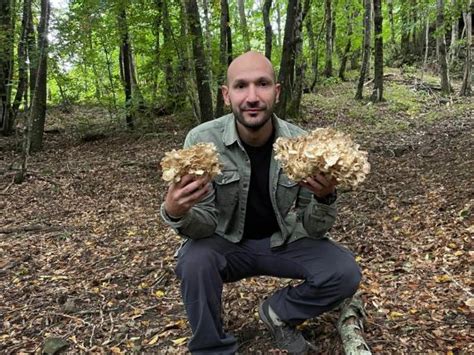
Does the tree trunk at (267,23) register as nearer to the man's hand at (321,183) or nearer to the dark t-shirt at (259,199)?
the dark t-shirt at (259,199)

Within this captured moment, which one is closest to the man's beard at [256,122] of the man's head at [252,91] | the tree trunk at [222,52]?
the man's head at [252,91]

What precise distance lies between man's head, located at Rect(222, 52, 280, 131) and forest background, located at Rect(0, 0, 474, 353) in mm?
1694

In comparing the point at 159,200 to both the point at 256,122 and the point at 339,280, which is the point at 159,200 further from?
the point at 339,280

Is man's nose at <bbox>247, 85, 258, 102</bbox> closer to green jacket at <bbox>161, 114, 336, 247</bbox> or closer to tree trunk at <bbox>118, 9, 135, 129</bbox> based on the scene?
green jacket at <bbox>161, 114, 336, 247</bbox>

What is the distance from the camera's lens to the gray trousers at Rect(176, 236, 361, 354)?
8.98ft

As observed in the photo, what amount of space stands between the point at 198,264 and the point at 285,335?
2.79ft

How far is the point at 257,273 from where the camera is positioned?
3188 millimetres

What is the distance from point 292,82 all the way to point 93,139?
21.6 ft

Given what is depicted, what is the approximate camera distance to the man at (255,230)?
2758mm

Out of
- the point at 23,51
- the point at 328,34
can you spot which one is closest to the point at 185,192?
the point at 23,51

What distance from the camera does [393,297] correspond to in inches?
143

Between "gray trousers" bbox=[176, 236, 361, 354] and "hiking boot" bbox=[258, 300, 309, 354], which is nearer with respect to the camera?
"gray trousers" bbox=[176, 236, 361, 354]

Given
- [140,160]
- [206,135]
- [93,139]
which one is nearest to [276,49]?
[93,139]

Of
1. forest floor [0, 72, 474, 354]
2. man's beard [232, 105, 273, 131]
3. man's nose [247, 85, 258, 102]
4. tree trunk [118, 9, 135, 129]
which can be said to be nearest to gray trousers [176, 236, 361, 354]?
forest floor [0, 72, 474, 354]
